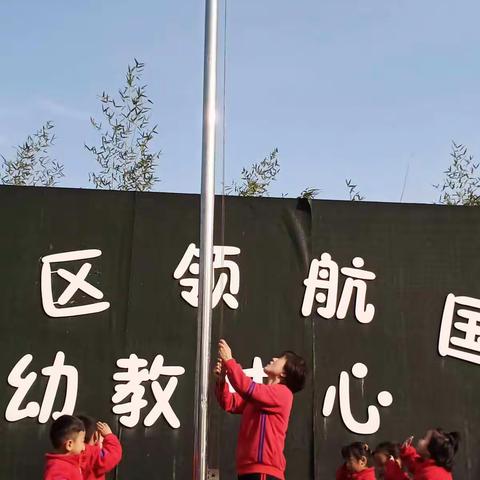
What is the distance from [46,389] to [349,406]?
1795 mm

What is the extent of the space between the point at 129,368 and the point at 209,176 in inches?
69.9

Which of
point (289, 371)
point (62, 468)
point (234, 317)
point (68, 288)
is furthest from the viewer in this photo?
point (234, 317)

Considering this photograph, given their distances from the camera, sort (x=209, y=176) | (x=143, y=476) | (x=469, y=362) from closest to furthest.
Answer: (x=209, y=176), (x=143, y=476), (x=469, y=362)

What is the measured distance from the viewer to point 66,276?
17.1 ft

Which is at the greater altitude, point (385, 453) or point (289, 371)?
point (289, 371)

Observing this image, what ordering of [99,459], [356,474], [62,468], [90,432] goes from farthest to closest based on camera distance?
1. [356,474]
2. [90,432]
3. [99,459]
4. [62,468]

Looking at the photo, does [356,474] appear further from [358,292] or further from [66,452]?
[66,452]

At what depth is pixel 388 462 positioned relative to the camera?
15.3ft

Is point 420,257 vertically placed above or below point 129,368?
above

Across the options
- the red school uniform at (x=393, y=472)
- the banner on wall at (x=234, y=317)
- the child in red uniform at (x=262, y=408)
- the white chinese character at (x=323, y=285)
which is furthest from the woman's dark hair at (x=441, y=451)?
the white chinese character at (x=323, y=285)

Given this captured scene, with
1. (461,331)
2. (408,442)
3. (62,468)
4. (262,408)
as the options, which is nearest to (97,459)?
(62,468)

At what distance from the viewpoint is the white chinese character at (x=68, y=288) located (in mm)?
5184

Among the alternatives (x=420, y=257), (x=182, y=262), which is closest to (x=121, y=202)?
(x=182, y=262)

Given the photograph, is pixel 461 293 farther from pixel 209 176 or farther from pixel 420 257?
pixel 209 176
